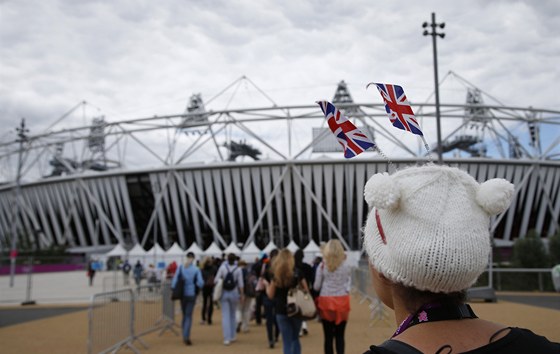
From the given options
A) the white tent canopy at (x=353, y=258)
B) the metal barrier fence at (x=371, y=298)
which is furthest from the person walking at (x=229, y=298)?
the white tent canopy at (x=353, y=258)

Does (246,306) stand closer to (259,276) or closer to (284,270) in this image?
(259,276)

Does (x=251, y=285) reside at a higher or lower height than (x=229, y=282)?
lower

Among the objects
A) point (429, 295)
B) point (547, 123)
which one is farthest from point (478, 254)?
point (547, 123)

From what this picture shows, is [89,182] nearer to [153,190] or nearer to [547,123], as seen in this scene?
[153,190]

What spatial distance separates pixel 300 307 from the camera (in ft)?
22.9

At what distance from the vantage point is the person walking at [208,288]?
1363cm

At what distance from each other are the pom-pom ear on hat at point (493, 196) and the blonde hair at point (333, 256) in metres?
5.30

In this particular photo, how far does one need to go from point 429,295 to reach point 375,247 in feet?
0.79

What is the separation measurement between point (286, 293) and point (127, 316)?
4324 mm

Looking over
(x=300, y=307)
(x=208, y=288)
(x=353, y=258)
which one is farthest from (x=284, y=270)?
(x=353, y=258)

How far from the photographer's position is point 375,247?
178 centimetres

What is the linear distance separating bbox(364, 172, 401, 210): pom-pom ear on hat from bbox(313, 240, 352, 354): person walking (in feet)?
17.7

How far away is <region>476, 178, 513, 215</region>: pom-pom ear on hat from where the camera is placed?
1707 millimetres

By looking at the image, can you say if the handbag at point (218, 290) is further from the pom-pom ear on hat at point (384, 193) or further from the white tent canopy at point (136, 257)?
the white tent canopy at point (136, 257)
